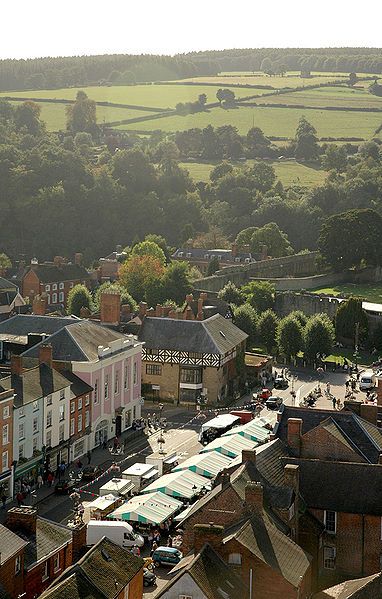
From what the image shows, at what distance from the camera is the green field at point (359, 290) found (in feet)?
377

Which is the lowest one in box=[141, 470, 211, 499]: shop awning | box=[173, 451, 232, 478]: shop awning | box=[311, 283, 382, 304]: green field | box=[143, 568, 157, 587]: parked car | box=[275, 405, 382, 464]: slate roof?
box=[311, 283, 382, 304]: green field

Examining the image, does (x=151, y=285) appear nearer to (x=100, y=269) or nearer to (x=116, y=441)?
(x=100, y=269)

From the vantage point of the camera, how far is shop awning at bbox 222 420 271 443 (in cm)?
5740

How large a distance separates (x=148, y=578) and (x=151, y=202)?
105 m

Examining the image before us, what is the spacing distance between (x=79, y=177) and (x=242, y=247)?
88.0 feet

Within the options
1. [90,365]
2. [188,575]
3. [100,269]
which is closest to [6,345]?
[90,365]

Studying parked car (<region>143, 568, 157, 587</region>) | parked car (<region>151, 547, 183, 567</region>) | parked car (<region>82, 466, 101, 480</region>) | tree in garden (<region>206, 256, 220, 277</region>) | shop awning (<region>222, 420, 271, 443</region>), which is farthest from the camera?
tree in garden (<region>206, 256, 220, 277</region>)

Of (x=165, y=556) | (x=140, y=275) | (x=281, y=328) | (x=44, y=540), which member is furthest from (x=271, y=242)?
(x=44, y=540)

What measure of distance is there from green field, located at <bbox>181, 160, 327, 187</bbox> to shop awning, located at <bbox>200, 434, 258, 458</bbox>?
11175 centimetres

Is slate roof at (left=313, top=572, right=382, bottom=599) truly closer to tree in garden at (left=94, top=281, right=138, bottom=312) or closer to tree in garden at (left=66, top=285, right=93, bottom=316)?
tree in garden at (left=94, top=281, right=138, bottom=312)

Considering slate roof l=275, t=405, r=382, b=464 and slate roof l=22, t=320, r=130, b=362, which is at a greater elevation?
slate roof l=275, t=405, r=382, b=464

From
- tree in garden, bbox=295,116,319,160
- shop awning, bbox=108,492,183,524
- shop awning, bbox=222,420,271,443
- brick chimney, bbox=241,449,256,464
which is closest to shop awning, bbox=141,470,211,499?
shop awning, bbox=108,492,183,524

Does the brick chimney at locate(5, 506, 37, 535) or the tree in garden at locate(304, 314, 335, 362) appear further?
the tree in garden at locate(304, 314, 335, 362)

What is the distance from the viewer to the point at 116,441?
63.1 meters
